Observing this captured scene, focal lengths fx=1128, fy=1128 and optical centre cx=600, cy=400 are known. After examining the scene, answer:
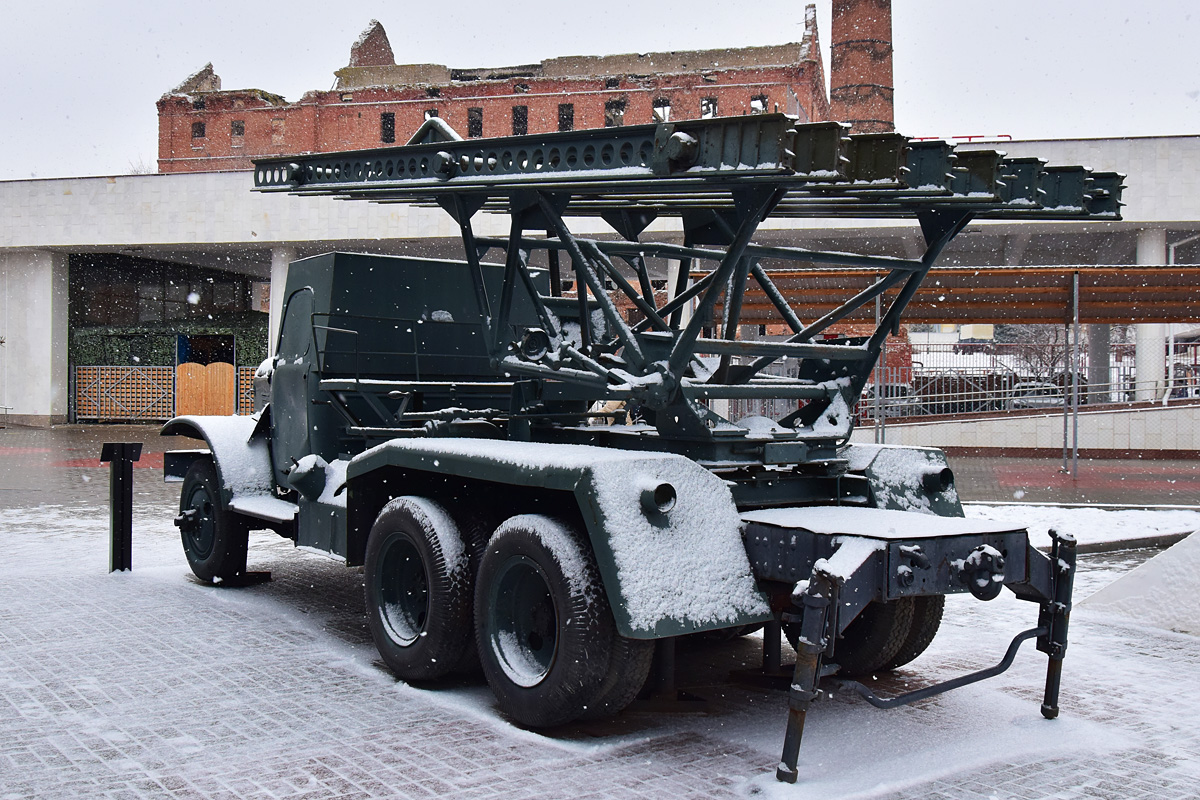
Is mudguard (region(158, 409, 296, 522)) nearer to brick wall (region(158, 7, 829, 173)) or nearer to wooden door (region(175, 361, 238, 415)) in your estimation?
wooden door (region(175, 361, 238, 415))

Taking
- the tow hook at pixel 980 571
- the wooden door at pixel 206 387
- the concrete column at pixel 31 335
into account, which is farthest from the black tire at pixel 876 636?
the concrete column at pixel 31 335

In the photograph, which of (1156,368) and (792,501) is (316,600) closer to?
(792,501)

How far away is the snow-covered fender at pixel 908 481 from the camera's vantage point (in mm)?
5762

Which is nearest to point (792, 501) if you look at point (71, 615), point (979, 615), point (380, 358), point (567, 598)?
point (567, 598)

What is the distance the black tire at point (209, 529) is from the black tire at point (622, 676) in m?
4.26

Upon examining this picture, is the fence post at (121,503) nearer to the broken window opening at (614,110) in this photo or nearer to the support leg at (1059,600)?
the support leg at (1059,600)

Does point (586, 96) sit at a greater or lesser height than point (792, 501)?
greater

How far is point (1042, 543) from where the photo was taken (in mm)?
10242

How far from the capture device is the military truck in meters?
4.53

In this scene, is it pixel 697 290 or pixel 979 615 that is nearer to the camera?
pixel 697 290

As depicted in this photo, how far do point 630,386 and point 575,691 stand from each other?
1382 mm

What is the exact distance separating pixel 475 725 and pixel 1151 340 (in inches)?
967

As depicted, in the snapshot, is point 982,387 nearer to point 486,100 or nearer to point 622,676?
point 622,676

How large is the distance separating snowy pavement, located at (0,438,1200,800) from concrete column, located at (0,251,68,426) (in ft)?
94.4
